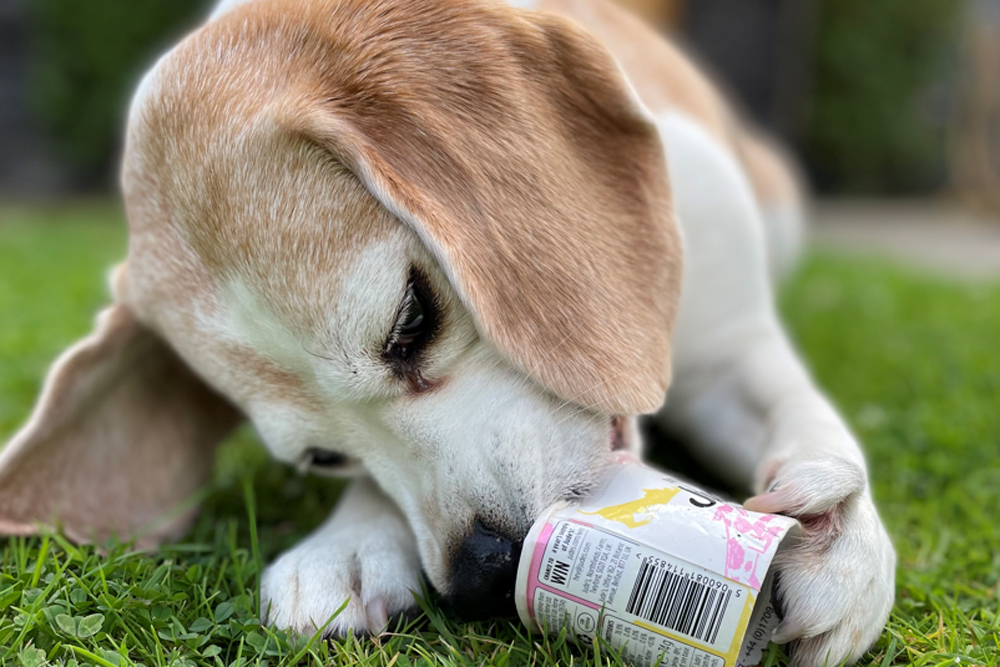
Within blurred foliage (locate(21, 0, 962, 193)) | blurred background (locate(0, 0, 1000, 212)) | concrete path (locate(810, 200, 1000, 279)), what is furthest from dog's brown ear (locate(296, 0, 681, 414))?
blurred foliage (locate(21, 0, 962, 193))

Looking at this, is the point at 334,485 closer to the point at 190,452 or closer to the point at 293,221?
the point at 190,452

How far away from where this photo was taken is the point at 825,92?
10648mm

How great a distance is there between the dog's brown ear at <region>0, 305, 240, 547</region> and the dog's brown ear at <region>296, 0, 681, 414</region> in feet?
2.84

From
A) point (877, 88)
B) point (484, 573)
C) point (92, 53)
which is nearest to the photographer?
point (484, 573)

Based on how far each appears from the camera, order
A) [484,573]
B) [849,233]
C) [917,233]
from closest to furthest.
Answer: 1. [484,573]
2. [849,233]
3. [917,233]

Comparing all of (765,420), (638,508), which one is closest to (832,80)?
(765,420)

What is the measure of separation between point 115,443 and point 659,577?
140 centimetres

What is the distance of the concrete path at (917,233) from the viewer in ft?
23.4

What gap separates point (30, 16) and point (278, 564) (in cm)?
999

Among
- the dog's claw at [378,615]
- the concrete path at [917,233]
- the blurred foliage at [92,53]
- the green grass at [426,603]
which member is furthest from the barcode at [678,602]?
the blurred foliage at [92,53]

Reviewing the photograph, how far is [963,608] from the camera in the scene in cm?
167

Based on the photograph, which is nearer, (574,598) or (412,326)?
(574,598)

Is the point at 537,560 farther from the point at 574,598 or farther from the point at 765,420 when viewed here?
the point at 765,420

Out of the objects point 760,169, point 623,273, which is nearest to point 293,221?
point 623,273
